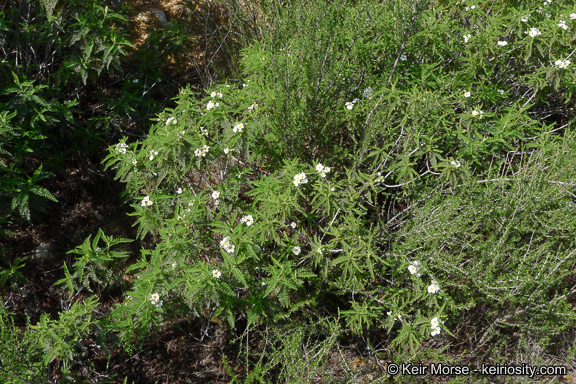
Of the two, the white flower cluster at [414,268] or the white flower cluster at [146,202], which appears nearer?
the white flower cluster at [414,268]

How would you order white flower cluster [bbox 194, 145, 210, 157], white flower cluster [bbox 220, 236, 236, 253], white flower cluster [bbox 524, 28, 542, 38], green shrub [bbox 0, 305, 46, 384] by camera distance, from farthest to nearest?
1. white flower cluster [bbox 524, 28, 542, 38]
2. white flower cluster [bbox 194, 145, 210, 157]
3. white flower cluster [bbox 220, 236, 236, 253]
4. green shrub [bbox 0, 305, 46, 384]

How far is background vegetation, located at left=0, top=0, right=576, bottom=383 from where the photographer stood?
2.90 meters

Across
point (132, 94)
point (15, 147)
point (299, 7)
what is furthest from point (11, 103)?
point (299, 7)

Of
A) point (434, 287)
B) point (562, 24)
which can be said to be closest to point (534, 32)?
point (562, 24)

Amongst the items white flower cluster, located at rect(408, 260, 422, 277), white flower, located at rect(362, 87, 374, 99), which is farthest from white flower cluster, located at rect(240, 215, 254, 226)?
white flower, located at rect(362, 87, 374, 99)

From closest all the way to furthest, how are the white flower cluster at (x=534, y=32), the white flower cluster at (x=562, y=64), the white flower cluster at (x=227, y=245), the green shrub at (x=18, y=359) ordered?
1. the green shrub at (x=18, y=359)
2. the white flower cluster at (x=227, y=245)
3. the white flower cluster at (x=562, y=64)
4. the white flower cluster at (x=534, y=32)

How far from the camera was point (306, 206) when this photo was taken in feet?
11.4

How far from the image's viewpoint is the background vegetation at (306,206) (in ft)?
9.51

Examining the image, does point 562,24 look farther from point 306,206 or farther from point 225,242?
point 225,242

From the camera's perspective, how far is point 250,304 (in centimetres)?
300

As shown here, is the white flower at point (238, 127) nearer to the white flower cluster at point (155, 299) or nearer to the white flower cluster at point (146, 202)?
the white flower cluster at point (146, 202)

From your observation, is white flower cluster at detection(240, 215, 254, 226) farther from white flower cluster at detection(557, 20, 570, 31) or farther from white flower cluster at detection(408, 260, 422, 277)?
white flower cluster at detection(557, 20, 570, 31)

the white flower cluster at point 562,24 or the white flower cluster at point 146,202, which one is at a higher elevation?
the white flower cluster at point 562,24

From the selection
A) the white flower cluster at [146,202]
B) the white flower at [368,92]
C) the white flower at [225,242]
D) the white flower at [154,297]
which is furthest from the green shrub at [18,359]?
the white flower at [368,92]
